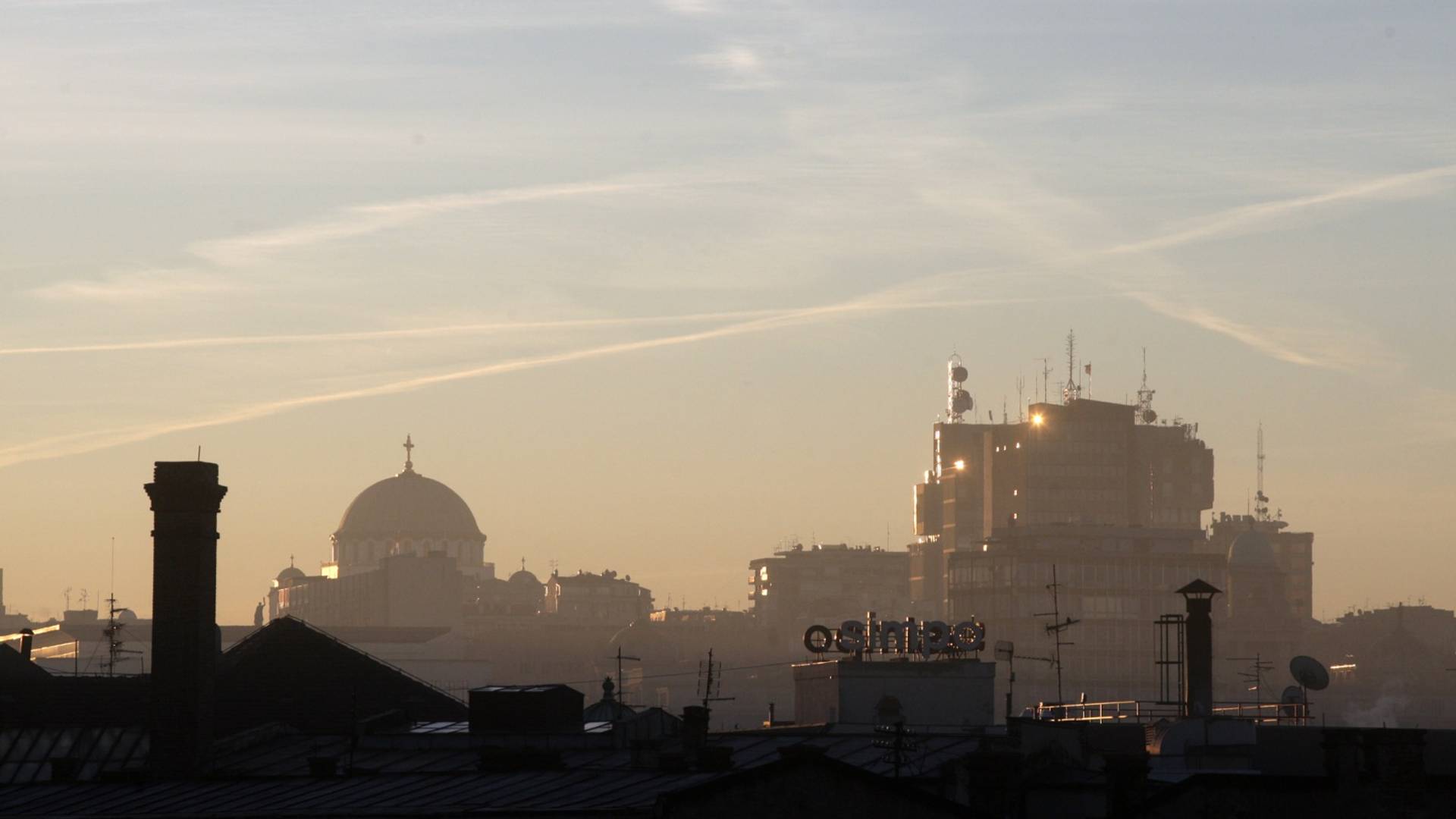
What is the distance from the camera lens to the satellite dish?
262 feet

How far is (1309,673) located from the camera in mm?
80438

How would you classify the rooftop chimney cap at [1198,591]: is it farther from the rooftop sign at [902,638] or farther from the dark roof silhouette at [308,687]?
the rooftop sign at [902,638]

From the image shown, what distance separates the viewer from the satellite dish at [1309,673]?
262ft

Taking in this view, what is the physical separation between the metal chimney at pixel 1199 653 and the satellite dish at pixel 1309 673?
3158 mm

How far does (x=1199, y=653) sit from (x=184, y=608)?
27.3m

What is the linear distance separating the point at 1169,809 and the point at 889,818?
531 centimetres

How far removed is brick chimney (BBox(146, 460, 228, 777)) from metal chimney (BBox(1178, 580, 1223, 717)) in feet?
84.2

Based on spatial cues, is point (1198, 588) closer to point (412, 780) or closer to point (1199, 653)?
point (1199, 653)

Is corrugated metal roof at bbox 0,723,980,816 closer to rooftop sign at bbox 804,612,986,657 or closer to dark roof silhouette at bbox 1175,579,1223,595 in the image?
dark roof silhouette at bbox 1175,579,1223,595

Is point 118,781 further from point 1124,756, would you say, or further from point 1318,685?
point 1318,685

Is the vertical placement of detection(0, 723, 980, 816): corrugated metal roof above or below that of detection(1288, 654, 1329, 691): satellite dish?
below

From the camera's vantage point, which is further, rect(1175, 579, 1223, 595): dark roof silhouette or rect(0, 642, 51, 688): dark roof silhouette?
rect(0, 642, 51, 688): dark roof silhouette

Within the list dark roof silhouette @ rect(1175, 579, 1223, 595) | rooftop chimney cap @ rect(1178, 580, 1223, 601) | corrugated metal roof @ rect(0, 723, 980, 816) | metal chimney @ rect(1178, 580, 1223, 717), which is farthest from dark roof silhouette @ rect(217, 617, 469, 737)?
metal chimney @ rect(1178, 580, 1223, 717)

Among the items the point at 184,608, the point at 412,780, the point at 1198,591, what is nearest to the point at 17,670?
the point at 184,608
